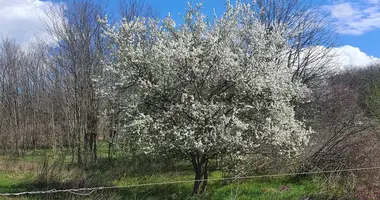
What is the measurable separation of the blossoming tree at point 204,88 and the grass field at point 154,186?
1.17 meters

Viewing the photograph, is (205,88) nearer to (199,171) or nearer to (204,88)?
(204,88)

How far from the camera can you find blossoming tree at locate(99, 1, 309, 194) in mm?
9938

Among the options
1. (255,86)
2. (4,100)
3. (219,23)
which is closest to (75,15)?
(219,23)

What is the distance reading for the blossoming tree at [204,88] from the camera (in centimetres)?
994

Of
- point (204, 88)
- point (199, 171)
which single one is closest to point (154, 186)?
point (199, 171)

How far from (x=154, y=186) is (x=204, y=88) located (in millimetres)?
3828

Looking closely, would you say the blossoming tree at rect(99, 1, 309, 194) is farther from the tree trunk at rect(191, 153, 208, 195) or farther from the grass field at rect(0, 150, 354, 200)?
the grass field at rect(0, 150, 354, 200)

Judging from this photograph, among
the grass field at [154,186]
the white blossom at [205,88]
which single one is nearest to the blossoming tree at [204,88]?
the white blossom at [205,88]

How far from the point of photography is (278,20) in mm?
22984

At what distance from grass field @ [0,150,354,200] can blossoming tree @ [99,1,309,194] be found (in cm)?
117

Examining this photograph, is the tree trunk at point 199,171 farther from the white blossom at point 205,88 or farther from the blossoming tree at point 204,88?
the white blossom at point 205,88

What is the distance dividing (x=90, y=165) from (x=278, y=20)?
14.4 m

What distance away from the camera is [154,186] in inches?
476

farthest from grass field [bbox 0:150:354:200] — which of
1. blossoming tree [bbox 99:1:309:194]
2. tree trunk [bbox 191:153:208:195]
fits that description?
blossoming tree [bbox 99:1:309:194]
